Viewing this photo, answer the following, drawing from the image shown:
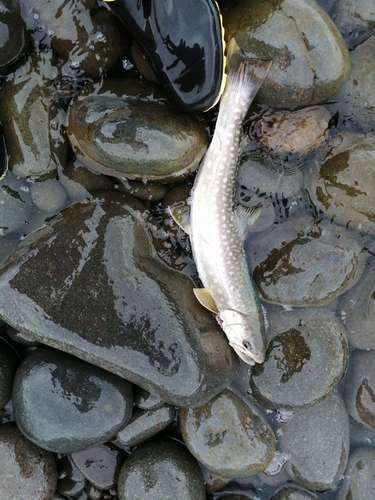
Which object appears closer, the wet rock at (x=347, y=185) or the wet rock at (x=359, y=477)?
the wet rock at (x=347, y=185)

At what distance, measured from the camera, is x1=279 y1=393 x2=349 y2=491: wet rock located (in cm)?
439

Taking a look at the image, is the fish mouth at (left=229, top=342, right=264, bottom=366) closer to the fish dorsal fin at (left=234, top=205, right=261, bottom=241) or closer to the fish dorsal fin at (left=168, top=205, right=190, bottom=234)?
the fish dorsal fin at (left=234, top=205, right=261, bottom=241)

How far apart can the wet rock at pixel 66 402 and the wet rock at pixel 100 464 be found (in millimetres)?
354

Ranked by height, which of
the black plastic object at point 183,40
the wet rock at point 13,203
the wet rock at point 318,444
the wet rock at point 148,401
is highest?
the black plastic object at point 183,40

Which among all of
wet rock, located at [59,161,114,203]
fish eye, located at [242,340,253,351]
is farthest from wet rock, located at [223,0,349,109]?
fish eye, located at [242,340,253,351]

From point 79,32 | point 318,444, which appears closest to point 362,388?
point 318,444

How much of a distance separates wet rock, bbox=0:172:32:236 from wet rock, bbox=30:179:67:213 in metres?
0.09

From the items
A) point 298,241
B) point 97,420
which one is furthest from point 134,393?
point 298,241

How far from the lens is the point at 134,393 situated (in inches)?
170

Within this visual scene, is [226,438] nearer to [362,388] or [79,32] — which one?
[362,388]

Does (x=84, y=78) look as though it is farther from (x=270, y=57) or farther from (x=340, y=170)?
(x=340, y=170)

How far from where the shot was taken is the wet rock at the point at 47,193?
4273 mm

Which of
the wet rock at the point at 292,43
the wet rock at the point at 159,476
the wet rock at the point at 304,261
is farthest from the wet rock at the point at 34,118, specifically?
the wet rock at the point at 159,476

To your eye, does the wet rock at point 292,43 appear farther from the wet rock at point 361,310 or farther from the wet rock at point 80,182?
the wet rock at point 361,310
